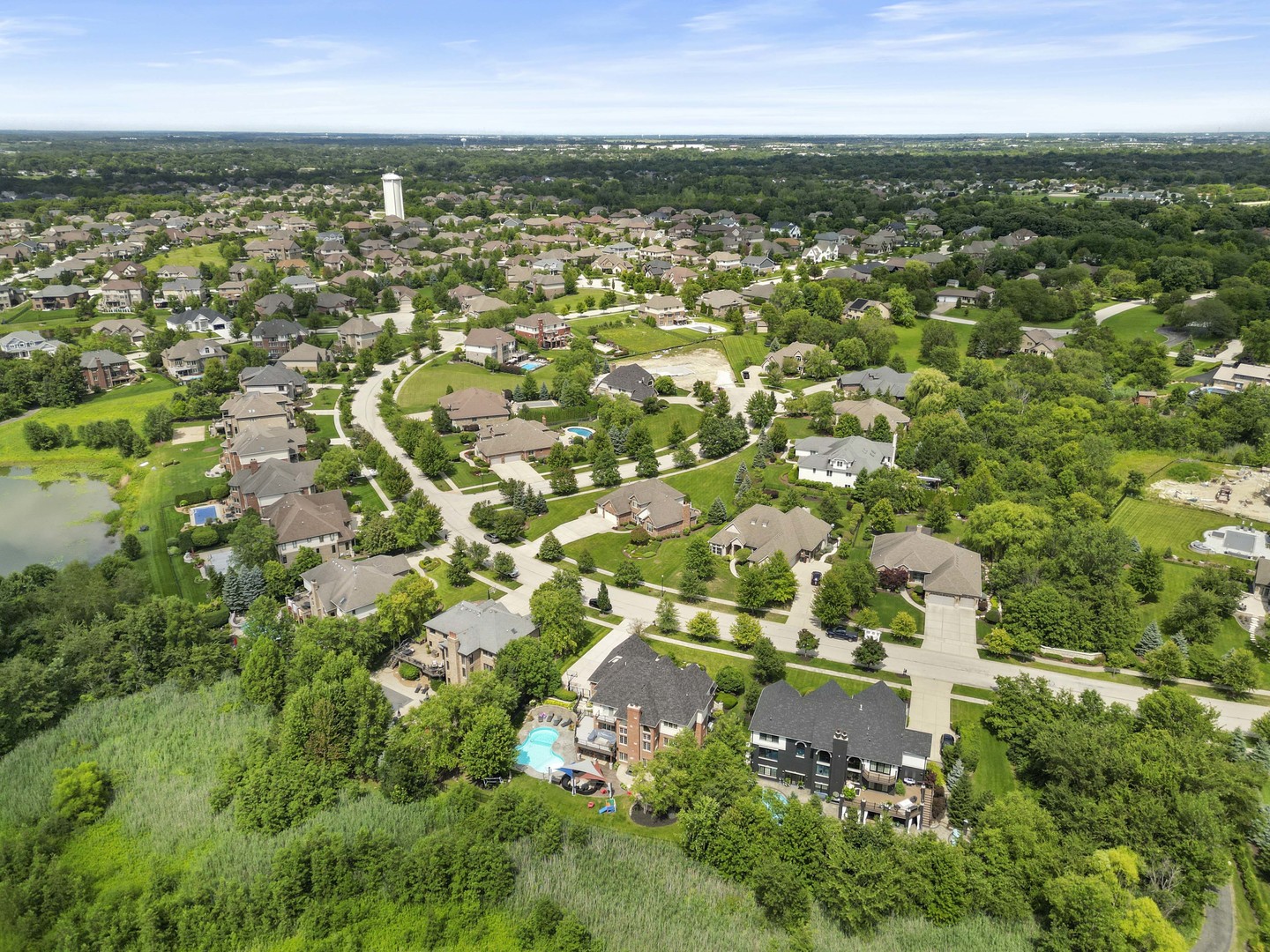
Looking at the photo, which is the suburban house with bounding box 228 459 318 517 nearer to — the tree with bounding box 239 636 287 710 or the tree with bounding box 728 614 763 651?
the tree with bounding box 239 636 287 710

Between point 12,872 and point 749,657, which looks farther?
point 749,657

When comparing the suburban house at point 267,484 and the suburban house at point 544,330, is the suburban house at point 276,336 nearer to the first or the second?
the suburban house at point 544,330

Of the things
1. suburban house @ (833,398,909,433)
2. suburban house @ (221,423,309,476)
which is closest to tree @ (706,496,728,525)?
suburban house @ (833,398,909,433)

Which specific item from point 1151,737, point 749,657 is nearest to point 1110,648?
point 1151,737

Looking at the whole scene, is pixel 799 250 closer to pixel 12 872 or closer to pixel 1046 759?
pixel 1046 759

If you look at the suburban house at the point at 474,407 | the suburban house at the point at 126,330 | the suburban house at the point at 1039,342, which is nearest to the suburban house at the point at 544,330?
the suburban house at the point at 474,407

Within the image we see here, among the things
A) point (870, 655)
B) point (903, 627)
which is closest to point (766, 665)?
point (870, 655)

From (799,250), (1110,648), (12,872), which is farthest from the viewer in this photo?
(799,250)
